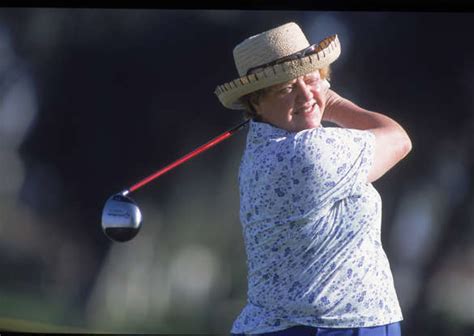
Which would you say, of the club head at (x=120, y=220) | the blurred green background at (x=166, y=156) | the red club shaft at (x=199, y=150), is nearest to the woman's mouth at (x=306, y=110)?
the red club shaft at (x=199, y=150)

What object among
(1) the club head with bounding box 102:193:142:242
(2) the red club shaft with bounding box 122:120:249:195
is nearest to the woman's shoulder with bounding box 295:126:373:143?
(2) the red club shaft with bounding box 122:120:249:195

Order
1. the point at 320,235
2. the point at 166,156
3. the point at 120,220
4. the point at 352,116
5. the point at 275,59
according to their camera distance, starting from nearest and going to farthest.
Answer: the point at 320,235
the point at 275,59
the point at 352,116
the point at 120,220
the point at 166,156

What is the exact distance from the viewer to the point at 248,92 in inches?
84.3

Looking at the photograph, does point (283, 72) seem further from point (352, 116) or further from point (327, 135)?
point (352, 116)

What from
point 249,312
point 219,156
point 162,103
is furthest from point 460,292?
point 249,312

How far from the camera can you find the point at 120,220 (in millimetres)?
2512

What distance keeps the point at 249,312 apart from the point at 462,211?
261 cm

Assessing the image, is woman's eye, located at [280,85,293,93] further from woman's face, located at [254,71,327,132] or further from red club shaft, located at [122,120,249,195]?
red club shaft, located at [122,120,249,195]

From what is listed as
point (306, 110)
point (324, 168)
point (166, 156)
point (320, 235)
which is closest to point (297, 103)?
point (306, 110)

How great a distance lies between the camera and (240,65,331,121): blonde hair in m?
2.13

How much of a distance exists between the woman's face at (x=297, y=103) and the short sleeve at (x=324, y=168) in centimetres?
7

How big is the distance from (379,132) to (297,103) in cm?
18

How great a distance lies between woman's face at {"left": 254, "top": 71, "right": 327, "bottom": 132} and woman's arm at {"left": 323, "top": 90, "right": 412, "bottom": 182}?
131 millimetres

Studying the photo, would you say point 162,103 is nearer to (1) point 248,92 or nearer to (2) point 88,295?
(2) point 88,295
